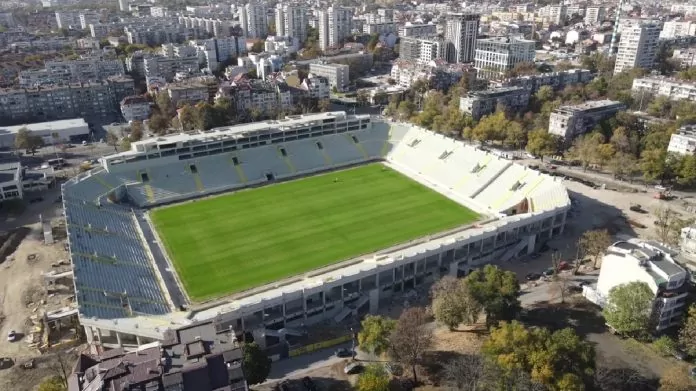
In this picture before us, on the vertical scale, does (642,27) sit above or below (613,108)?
above

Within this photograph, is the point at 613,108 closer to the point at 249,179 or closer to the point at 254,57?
the point at 249,179

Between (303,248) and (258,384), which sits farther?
(303,248)

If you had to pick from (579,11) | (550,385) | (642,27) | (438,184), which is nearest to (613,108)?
(438,184)

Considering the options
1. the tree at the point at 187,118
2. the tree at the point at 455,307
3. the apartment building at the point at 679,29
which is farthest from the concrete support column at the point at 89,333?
the apartment building at the point at 679,29

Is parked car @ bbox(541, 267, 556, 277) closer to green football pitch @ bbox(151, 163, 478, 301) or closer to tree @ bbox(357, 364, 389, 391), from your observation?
green football pitch @ bbox(151, 163, 478, 301)

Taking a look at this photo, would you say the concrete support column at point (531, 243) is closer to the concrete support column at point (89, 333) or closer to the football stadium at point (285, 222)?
the football stadium at point (285, 222)

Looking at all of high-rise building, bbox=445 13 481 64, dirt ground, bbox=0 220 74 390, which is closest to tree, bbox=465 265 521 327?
dirt ground, bbox=0 220 74 390
